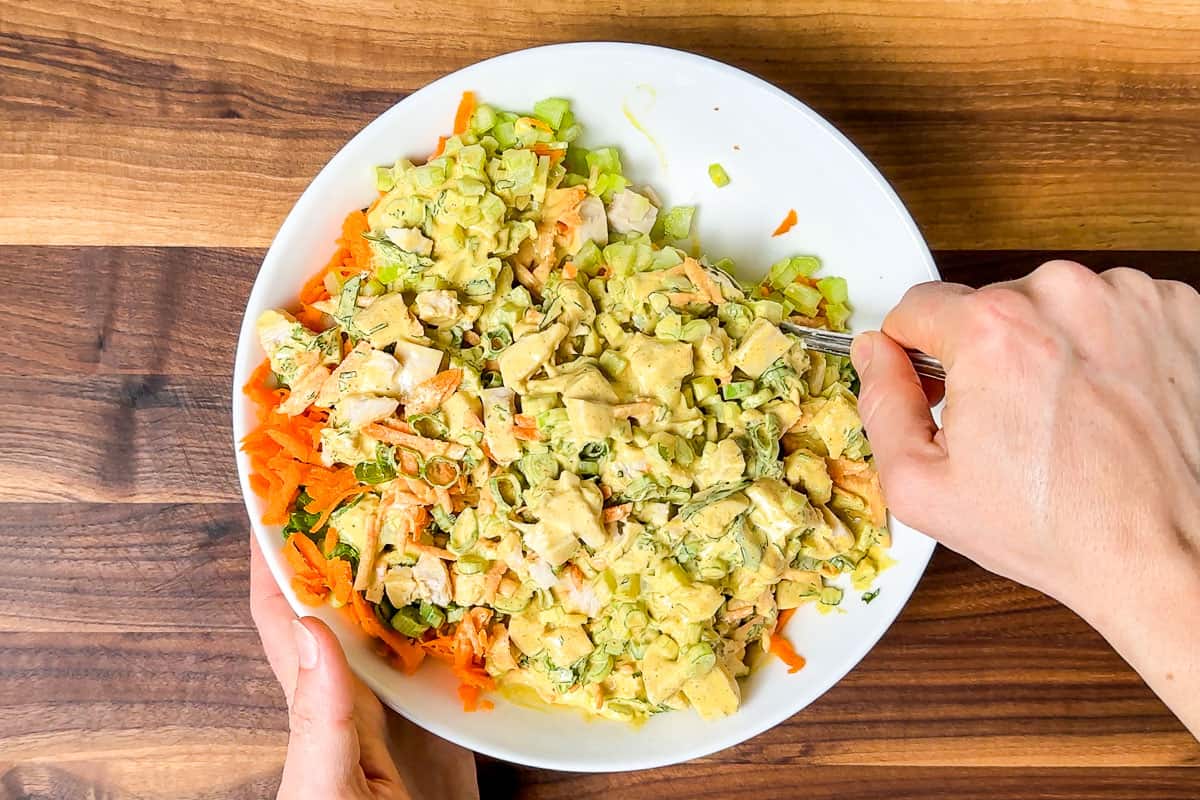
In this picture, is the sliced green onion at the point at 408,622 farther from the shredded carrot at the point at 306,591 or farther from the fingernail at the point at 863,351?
the fingernail at the point at 863,351

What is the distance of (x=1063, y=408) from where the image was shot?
46.8 inches

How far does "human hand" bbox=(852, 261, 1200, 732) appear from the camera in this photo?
1.16 metres

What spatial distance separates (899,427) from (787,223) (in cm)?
57

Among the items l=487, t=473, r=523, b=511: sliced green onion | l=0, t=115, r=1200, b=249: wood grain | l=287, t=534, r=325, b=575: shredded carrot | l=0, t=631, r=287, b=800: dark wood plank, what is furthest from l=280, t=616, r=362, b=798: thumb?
l=0, t=115, r=1200, b=249: wood grain

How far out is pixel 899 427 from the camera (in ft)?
4.24

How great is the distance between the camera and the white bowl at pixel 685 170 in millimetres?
1552

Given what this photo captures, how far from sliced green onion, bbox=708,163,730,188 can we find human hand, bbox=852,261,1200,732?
57cm

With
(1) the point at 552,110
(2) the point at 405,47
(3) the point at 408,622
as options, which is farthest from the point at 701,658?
(2) the point at 405,47

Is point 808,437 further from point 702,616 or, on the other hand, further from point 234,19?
point 234,19

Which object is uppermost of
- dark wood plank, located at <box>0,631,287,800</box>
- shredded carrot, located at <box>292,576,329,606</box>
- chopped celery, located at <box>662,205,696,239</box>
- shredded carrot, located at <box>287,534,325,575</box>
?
chopped celery, located at <box>662,205,696,239</box>

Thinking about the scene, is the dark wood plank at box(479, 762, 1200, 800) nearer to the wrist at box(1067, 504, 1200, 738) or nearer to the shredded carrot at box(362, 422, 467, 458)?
the shredded carrot at box(362, 422, 467, 458)

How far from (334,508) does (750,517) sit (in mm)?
685

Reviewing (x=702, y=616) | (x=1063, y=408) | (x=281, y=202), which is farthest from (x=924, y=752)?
(x=281, y=202)

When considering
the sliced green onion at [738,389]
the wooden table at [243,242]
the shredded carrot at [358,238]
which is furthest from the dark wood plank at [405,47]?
the sliced green onion at [738,389]
